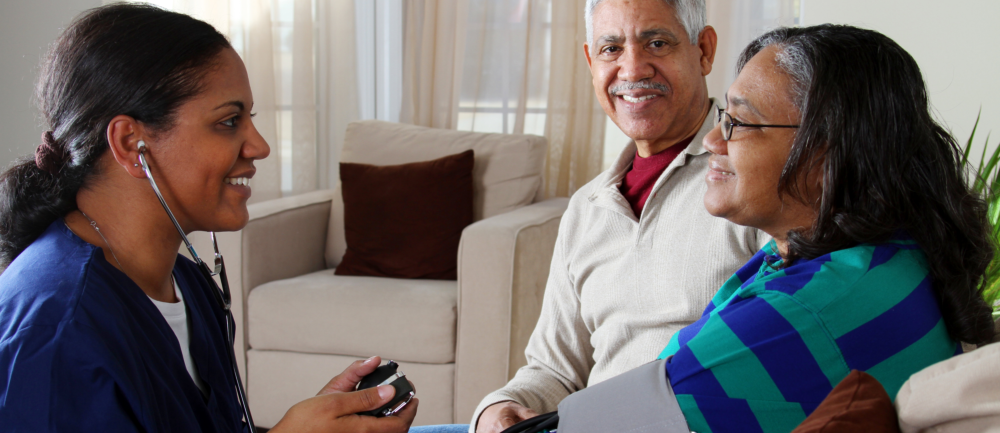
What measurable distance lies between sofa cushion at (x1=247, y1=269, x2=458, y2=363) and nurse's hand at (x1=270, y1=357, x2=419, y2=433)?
48.4 inches

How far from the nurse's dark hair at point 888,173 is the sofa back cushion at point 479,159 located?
6.33 feet

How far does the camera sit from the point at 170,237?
947 millimetres

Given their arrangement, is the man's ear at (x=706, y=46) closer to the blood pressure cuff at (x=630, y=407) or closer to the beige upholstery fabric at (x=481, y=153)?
the blood pressure cuff at (x=630, y=407)

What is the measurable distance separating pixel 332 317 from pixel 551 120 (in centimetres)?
150

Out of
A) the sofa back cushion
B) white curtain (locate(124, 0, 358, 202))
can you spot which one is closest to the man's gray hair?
the sofa back cushion

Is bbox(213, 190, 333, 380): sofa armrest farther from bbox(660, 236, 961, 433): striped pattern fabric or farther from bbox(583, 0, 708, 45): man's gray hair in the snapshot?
bbox(660, 236, 961, 433): striped pattern fabric

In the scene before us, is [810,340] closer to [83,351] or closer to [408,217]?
[83,351]

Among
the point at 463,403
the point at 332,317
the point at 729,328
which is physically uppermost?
the point at 729,328

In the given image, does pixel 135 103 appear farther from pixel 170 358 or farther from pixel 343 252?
pixel 343 252

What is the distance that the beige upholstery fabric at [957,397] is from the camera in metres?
0.48

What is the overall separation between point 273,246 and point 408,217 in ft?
1.53

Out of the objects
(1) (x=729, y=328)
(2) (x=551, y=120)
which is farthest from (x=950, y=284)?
(2) (x=551, y=120)

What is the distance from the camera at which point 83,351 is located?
709 mm

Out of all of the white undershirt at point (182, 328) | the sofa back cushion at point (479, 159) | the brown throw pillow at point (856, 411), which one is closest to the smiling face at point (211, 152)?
the white undershirt at point (182, 328)
